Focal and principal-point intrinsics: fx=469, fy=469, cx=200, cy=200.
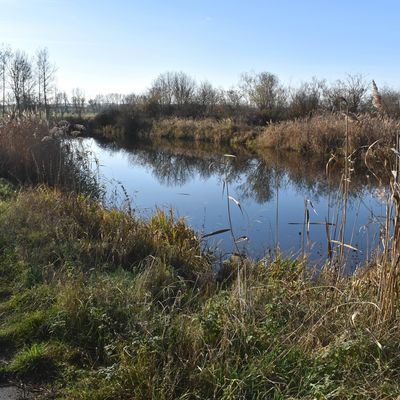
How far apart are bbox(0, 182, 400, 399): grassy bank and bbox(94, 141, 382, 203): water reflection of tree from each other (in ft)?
18.9

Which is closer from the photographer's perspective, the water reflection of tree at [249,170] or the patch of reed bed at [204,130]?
the water reflection of tree at [249,170]

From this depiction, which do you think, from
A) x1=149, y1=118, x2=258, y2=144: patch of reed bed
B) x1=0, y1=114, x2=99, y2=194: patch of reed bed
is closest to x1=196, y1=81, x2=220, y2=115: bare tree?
x1=149, y1=118, x2=258, y2=144: patch of reed bed

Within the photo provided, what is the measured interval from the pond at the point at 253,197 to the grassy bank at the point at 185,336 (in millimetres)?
949

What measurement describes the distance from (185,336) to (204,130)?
28.0 m

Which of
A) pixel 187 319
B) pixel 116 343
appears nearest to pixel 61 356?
pixel 116 343

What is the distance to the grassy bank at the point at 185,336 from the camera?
249 cm

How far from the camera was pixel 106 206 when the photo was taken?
856 cm

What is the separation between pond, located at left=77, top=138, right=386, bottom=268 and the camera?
6672 millimetres

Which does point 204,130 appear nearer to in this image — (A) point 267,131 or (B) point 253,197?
(A) point 267,131

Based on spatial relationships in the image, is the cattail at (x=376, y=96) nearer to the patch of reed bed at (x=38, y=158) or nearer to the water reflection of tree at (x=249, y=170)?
the water reflection of tree at (x=249, y=170)

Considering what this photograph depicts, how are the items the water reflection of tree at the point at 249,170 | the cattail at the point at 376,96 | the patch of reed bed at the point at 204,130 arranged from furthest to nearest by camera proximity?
the patch of reed bed at the point at 204,130
the water reflection of tree at the point at 249,170
the cattail at the point at 376,96

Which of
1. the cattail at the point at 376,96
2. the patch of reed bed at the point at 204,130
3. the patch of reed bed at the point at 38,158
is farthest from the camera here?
the patch of reed bed at the point at 204,130

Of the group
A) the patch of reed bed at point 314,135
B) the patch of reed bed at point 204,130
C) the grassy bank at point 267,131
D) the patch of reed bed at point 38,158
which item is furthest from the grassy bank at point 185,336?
the patch of reed bed at point 204,130

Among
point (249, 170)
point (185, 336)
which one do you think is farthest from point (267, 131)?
point (185, 336)
